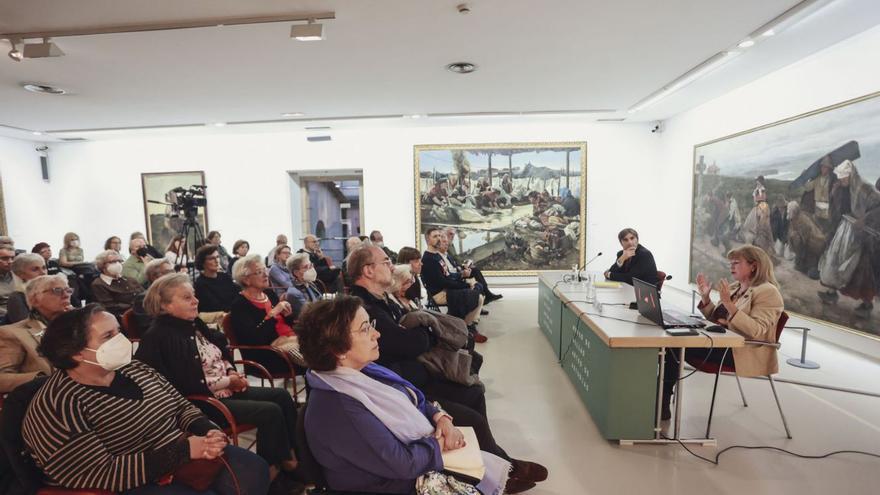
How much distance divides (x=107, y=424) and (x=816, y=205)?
19.3ft

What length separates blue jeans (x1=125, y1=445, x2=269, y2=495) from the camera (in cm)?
159

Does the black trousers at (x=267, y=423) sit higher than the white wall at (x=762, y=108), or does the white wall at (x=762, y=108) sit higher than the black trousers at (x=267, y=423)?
the white wall at (x=762, y=108)

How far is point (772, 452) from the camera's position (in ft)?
8.56

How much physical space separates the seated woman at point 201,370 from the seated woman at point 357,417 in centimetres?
100

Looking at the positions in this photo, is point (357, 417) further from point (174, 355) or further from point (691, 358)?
point (691, 358)

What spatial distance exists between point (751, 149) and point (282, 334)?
18.9ft

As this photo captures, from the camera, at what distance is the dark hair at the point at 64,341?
60.4 inches

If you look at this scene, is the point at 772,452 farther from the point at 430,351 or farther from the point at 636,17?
the point at 636,17

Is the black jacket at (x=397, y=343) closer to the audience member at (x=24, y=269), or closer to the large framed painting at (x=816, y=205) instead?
the audience member at (x=24, y=269)

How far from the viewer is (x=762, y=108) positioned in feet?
16.6

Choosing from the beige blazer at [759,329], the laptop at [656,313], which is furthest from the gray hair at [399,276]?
the beige blazer at [759,329]

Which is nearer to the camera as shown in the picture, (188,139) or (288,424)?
(288,424)

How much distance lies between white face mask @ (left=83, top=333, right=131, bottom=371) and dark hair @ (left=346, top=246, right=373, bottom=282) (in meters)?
1.09

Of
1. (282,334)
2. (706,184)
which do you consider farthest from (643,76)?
(282,334)
